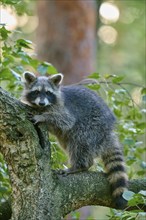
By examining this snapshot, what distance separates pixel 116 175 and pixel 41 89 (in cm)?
116

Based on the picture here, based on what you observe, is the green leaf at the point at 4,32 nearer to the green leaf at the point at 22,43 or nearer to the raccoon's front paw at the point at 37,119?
the green leaf at the point at 22,43

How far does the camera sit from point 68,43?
805 cm

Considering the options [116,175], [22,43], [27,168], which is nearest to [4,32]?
[22,43]

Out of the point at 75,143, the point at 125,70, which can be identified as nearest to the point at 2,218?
the point at 75,143

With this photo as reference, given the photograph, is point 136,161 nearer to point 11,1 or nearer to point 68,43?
point 11,1

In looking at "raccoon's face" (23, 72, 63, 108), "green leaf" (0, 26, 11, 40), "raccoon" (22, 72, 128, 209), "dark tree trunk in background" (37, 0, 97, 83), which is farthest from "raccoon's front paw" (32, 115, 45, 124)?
"dark tree trunk in background" (37, 0, 97, 83)

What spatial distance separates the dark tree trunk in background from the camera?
801cm

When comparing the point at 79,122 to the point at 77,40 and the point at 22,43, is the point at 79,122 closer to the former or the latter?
the point at 22,43

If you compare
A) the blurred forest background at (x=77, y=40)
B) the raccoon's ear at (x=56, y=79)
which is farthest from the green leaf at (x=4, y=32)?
the raccoon's ear at (x=56, y=79)

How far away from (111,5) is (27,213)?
9110 millimetres

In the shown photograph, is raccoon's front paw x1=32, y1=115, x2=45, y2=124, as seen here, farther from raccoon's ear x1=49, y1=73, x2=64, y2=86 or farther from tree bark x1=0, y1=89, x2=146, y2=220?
raccoon's ear x1=49, y1=73, x2=64, y2=86

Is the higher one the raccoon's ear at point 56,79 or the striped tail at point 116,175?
the raccoon's ear at point 56,79

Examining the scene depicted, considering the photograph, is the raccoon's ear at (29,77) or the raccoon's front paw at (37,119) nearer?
the raccoon's front paw at (37,119)

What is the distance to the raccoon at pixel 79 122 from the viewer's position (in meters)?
4.66
